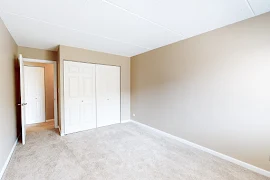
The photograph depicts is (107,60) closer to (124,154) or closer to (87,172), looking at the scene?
(124,154)

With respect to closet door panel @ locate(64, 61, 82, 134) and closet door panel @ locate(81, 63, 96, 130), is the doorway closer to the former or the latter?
closet door panel @ locate(64, 61, 82, 134)

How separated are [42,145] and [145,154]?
87.6 inches

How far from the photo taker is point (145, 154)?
8.29ft

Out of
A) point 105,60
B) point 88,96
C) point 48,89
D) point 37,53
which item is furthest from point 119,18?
point 48,89

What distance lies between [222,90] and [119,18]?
7.24 ft

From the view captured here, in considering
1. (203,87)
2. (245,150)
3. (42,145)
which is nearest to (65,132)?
(42,145)

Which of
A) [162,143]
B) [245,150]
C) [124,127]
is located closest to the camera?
[245,150]

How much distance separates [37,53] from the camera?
373cm

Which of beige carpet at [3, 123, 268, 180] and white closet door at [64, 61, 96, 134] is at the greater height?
white closet door at [64, 61, 96, 134]

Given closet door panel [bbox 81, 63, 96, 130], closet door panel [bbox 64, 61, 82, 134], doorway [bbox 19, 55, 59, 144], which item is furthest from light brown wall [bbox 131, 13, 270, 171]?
doorway [bbox 19, 55, 59, 144]

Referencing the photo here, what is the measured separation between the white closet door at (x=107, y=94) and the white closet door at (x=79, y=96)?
7.7 inches

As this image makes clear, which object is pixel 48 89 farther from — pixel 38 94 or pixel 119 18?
pixel 119 18

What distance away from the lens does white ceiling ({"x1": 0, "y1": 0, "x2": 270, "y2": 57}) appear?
70.2 inches

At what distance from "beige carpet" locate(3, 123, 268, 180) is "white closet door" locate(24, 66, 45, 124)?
161 cm
